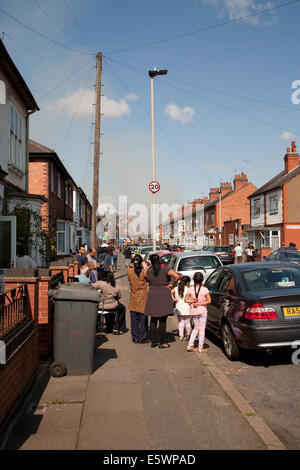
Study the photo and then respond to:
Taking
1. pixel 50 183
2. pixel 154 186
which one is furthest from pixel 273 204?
pixel 154 186

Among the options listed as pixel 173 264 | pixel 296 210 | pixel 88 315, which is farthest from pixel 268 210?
pixel 88 315

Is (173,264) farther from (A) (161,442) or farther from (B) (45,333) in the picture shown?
(A) (161,442)

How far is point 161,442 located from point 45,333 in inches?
128

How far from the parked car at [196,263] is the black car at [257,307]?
4.46 metres

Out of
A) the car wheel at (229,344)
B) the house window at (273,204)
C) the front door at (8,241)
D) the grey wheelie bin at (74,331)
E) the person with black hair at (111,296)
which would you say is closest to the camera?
the grey wheelie bin at (74,331)

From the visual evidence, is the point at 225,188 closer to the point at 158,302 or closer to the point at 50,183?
the point at 50,183

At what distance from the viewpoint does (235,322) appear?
6.77 m

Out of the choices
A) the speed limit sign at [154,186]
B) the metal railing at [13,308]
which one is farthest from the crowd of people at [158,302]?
the speed limit sign at [154,186]

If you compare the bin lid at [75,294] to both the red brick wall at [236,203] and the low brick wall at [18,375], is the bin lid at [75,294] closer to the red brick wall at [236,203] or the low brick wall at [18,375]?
the low brick wall at [18,375]

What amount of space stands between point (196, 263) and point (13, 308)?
852 cm

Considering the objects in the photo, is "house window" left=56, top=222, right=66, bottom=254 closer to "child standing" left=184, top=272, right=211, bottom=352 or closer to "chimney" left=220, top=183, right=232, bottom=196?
"child standing" left=184, top=272, right=211, bottom=352

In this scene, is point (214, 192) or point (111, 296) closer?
point (111, 296)

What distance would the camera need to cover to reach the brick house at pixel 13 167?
12.6m

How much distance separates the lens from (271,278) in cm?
724
